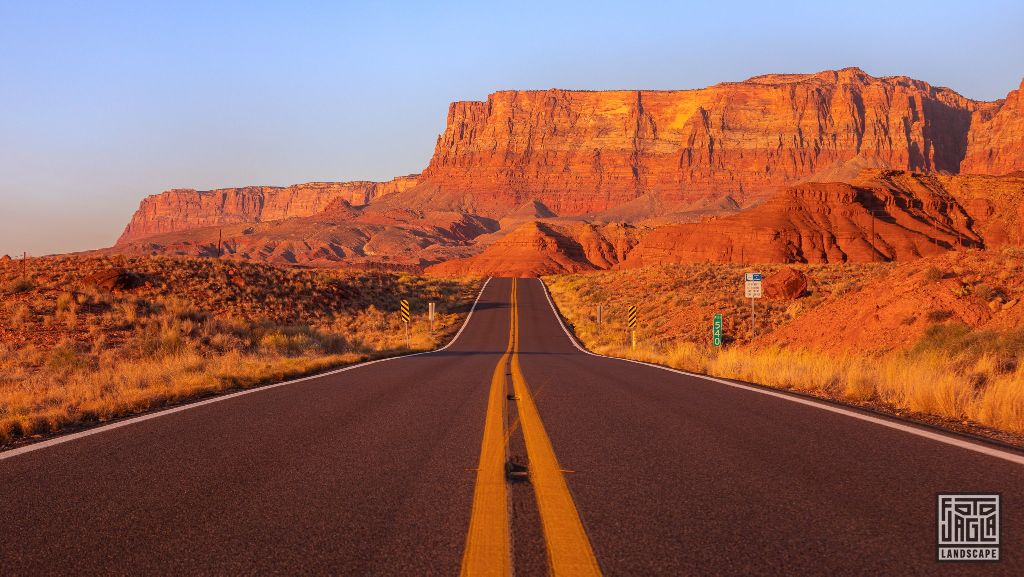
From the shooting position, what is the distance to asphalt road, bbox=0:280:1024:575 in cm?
353

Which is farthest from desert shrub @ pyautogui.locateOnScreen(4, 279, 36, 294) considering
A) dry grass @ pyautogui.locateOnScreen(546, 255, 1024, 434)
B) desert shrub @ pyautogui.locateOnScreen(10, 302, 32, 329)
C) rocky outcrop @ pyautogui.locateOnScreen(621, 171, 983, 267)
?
rocky outcrop @ pyautogui.locateOnScreen(621, 171, 983, 267)

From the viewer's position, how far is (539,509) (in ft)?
13.9

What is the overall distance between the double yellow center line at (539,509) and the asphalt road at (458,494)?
0.19 ft

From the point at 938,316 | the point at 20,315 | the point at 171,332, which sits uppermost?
the point at 938,316

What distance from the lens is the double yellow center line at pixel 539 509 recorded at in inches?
134

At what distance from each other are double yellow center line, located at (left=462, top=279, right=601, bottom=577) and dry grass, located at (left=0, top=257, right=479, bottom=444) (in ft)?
16.5

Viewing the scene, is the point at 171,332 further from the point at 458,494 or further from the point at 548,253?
the point at 548,253

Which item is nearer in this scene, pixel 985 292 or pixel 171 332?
pixel 985 292

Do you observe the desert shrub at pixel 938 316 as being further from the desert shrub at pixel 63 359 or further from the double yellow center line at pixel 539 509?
the desert shrub at pixel 63 359

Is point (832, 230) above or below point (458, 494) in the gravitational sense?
above

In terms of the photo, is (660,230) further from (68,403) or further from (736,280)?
(68,403)

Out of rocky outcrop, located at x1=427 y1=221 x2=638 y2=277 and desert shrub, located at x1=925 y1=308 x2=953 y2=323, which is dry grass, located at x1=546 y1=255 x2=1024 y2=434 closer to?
desert shrub, located at x1=925 y1=308 x2=953 y2=323

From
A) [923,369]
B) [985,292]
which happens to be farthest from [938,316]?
[923,369]

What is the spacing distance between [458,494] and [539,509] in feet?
2.10
